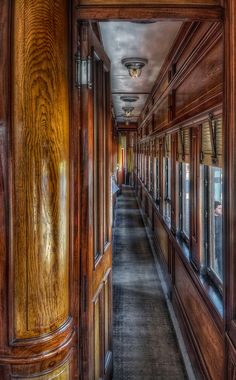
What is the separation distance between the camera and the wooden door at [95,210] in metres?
1.78

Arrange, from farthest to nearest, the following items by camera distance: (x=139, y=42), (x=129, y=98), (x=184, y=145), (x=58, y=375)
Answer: (x=129, y=98)
(x=139, y=42)
(x=184, y=145)
(x=58, y=375)

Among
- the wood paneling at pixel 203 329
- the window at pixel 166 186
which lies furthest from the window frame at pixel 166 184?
the wood paneling at pixel 203 329

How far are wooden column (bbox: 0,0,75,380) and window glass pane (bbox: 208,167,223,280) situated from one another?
4.63ft

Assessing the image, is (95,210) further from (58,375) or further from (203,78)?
(203,78)

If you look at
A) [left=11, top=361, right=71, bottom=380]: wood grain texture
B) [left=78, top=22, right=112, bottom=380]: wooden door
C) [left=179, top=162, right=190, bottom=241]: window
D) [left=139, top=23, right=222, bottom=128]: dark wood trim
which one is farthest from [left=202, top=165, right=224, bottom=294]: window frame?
[left=11, top=361, right=71, bottom=380]: wood grain texture

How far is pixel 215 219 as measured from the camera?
263cm

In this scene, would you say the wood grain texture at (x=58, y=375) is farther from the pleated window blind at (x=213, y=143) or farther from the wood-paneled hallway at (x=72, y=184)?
the pleated window blind at (x=213, y=143)

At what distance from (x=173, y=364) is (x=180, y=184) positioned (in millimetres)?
1890

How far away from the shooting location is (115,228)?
9000 millimetres

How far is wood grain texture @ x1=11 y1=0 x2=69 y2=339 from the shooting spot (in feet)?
4.72

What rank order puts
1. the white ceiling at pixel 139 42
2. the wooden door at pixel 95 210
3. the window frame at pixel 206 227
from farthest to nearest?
the white ceiling at pixel 139 42 < the window frame at pixel 206 227 < the wooden door at pixel 95 210

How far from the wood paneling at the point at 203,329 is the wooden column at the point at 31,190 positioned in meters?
1.18

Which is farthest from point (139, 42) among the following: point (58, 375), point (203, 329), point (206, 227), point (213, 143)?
point (58, 375)

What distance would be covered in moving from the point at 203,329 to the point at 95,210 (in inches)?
53.6
